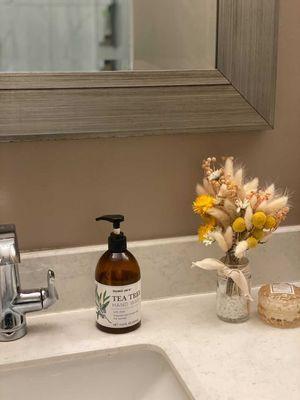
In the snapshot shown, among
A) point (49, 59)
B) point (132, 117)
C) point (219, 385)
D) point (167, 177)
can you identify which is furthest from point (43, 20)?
point (219, 385)

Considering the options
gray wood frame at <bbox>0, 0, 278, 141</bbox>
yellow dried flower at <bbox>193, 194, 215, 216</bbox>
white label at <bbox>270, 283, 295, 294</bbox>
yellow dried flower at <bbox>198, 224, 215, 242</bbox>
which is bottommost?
white label at <bbox>270, 283, 295, 294</bbox>

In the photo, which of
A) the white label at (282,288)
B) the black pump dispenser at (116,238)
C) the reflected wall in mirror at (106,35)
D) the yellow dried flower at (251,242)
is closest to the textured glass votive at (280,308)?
the white label at (282,288)

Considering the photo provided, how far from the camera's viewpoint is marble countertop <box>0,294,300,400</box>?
2.36 feet

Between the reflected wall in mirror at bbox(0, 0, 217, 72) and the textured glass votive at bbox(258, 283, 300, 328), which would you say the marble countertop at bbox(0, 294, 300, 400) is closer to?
the textured glass votive at bbox(258, 283, 300, 328)

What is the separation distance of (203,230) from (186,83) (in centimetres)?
23

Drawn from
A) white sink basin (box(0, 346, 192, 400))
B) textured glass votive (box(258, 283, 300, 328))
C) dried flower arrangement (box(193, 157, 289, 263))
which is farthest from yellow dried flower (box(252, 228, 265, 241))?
white sink basin (box(0, 346, 192, 400))

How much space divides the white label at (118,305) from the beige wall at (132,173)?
0.12 metres

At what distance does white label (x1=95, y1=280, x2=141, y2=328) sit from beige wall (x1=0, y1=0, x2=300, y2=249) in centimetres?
12

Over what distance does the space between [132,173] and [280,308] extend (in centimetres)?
31

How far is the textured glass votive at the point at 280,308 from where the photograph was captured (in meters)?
0.85

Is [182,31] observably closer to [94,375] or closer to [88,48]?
[88,48]

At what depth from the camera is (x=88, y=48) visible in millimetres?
852

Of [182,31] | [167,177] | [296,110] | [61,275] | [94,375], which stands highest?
[182,31]

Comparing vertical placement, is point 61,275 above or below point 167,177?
below
